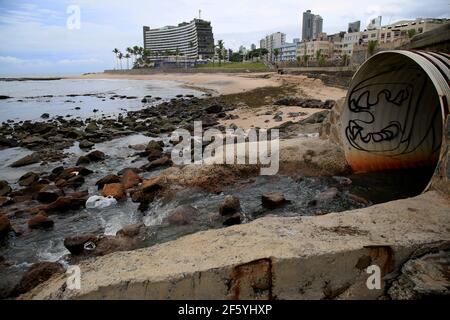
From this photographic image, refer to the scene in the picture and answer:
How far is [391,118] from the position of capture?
28.2 feet

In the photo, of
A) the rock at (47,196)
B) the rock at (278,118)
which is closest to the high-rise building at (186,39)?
the rock at (278,118)

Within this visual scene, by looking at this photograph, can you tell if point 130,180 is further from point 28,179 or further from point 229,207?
point 229,207

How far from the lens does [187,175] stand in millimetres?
9109

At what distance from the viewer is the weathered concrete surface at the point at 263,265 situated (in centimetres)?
329

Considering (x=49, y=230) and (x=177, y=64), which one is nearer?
(x=49, y=230)

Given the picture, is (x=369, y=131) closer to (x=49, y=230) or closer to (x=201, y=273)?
(x=201, y=273)

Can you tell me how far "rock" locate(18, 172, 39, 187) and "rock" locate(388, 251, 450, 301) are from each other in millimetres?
10266

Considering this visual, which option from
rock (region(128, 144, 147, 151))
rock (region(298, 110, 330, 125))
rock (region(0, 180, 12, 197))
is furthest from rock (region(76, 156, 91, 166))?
rock (region(298, 110, 330, 125))

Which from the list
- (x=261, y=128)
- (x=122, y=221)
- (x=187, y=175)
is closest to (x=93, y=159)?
(x=187, y=175)

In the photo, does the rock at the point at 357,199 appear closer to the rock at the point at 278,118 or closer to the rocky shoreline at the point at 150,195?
the rocky shoreline at the point at 150,195

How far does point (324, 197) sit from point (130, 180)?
17.5 feet

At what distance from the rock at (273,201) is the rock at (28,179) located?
289 inches

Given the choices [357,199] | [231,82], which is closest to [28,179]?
[357,199]
